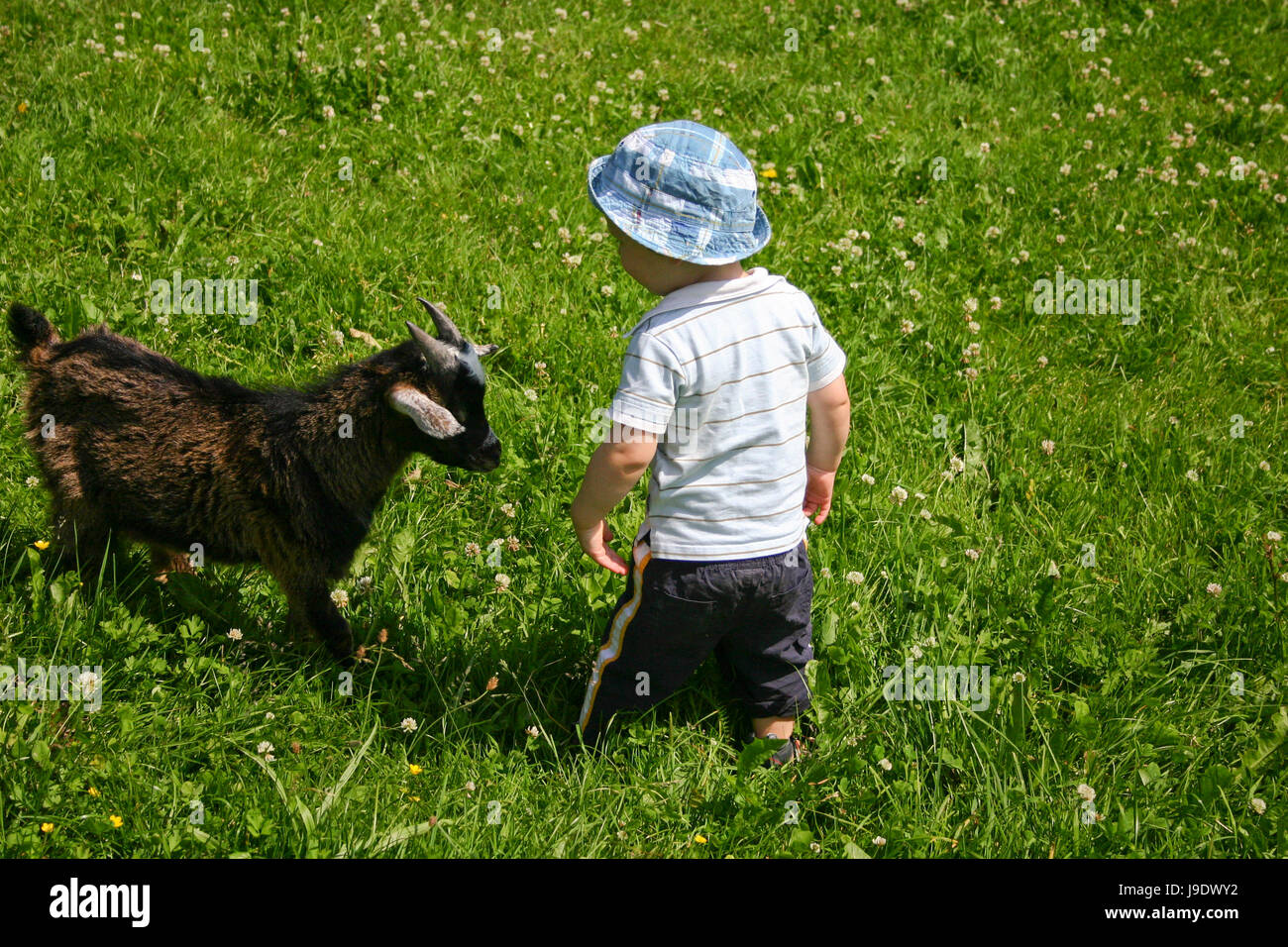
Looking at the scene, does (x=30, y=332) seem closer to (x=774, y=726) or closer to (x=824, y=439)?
(x=824, y=439)

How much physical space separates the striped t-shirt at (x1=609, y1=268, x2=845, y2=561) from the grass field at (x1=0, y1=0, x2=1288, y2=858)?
0.95 m

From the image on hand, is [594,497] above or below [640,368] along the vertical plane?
below

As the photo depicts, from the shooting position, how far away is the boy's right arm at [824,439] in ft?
11.6

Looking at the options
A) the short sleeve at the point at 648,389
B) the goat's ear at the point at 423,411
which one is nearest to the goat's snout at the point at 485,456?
the goat's ear at the point at 423,411

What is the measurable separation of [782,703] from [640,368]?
1.54 meters

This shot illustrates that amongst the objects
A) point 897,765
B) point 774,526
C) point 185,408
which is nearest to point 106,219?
point 185,408

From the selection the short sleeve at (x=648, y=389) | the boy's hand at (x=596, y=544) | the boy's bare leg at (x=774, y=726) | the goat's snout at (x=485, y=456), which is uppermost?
the short sleeve at (x=648, y=389)

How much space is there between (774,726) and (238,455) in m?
2.36

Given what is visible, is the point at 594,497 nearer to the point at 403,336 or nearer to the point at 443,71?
the point at 403,336

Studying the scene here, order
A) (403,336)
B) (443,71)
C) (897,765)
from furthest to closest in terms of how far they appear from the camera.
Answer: (443,71) < (403,336) < (897,765)

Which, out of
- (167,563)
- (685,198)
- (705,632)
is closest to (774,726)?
(705,632)

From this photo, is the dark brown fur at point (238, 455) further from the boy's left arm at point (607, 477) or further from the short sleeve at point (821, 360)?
the short sleeve at point (821, 360)

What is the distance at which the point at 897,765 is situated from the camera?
3846 mm

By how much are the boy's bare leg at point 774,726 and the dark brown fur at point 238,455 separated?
4.78 ft
